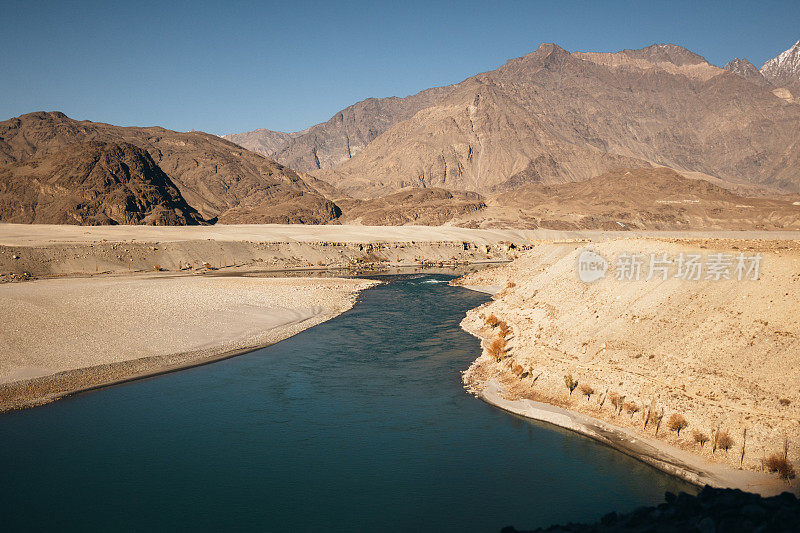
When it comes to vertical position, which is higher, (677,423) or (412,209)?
(412,209)

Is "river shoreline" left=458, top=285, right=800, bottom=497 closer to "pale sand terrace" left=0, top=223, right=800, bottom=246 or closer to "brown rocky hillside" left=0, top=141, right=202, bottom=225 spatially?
"pale sand terrace" left=0, top=223, right=800, bottom=246

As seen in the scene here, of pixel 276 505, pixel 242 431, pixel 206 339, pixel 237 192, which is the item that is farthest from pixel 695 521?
pixel 237 192

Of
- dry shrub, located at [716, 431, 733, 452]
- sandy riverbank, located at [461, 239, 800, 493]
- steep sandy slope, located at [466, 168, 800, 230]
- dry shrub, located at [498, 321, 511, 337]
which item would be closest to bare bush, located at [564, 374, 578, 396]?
sandy riverbank, located at [461, 239, 800, 493]

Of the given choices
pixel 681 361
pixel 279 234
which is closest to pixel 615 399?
pixel 681 361

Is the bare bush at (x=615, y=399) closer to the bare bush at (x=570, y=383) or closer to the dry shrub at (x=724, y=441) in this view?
the bare bush at (x=570, y=383)

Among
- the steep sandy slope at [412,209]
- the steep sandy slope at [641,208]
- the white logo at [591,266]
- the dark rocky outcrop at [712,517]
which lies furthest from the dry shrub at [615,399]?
the steep sandy slope at [412,209]

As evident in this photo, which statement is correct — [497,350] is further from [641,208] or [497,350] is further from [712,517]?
[641,208]
